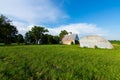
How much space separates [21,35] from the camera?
271 feet

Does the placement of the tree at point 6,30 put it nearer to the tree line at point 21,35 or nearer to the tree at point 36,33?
the tree line at point 21,35

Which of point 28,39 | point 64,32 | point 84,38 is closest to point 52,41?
point 28,39

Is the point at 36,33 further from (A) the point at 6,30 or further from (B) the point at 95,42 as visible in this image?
(B) the point at 95,42

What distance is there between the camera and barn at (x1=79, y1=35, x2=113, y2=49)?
42.8m

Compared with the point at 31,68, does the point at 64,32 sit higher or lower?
higher

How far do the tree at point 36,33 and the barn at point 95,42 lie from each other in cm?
4775

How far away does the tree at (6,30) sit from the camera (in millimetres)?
67625

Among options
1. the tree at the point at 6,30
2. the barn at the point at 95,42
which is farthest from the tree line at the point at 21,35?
the barn at the point at 95,42

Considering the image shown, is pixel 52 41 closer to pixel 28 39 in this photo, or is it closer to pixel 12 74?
pixel 28 39

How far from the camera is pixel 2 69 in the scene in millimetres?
8773

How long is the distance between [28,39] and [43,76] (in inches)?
3218

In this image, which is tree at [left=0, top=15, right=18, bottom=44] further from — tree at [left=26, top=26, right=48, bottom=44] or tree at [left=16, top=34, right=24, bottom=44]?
tree at [left=26, top=26, right=48, bottom=44]

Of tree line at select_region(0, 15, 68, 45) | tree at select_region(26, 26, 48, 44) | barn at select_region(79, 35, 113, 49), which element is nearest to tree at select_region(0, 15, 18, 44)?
tree line at select_region(0, 15, 68, 45)

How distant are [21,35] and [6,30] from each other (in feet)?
48.3
